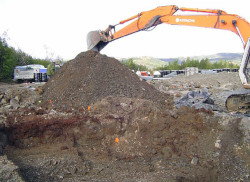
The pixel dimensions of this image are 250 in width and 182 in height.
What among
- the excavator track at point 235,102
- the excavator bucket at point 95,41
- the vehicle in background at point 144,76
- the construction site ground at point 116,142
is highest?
the excavator bucket at point 95,41

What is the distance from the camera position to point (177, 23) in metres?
7.48

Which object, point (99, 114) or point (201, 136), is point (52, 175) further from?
point (201, 136)

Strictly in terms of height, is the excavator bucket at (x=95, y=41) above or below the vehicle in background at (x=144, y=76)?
above

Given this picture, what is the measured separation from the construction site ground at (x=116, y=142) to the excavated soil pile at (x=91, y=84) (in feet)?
0.16

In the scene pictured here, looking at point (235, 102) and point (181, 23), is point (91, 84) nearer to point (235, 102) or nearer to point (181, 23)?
point (181, 23)

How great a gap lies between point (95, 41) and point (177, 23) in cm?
327

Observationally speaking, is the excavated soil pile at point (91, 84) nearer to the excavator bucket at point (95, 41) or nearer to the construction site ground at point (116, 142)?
the construction site ground at point (116, 142)

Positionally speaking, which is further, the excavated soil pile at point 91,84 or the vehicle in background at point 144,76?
the vehicle in background at point 144,76

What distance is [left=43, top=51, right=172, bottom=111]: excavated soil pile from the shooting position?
6734mm

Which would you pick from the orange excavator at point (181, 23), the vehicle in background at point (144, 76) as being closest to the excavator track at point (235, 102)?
the orange excavator at point (181, 23)

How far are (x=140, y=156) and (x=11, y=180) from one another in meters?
2.27

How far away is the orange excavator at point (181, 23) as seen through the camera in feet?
19.0

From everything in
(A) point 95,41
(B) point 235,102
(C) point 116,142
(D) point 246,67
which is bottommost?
(C) point 116,142

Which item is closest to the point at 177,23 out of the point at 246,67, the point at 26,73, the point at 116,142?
the point at 246,67
